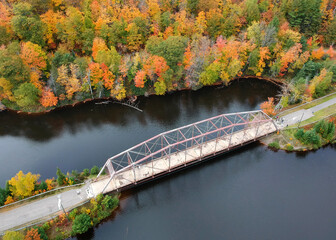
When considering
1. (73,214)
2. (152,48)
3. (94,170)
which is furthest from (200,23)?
(73,214)

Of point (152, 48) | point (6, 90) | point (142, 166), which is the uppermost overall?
point (152, 48)

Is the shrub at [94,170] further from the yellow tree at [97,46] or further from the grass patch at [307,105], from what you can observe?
the grass patch at [307,105]

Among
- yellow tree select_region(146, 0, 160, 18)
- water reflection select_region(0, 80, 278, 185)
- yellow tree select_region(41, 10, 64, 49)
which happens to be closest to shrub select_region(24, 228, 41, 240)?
water reflection select_region(0, 80, 278, 185)

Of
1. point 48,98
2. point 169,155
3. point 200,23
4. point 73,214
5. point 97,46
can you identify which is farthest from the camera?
point 200,23

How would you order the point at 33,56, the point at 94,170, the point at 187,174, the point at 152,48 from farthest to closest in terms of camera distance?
the point at 152,48
the point at 33,56
the point at 187,174
the point at 94,170

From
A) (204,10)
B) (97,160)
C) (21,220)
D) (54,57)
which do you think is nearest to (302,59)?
(204,10)

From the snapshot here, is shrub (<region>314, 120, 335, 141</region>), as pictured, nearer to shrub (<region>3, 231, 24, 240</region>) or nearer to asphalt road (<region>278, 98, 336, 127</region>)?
asphalt road (<region>278, 98, 336, 127</region>)

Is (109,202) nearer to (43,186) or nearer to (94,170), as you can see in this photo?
(94,170)
